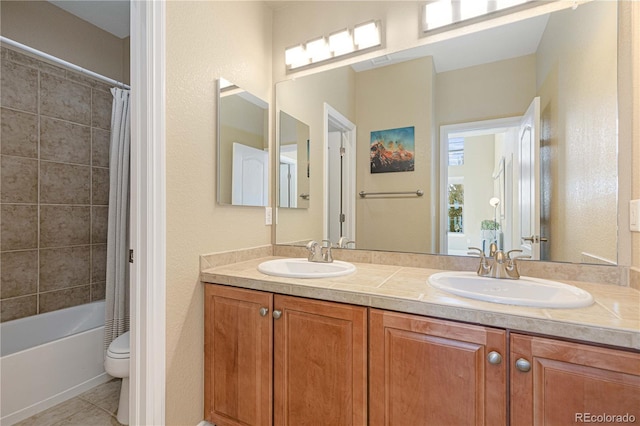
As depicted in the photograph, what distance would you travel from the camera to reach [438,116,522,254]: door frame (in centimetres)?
149

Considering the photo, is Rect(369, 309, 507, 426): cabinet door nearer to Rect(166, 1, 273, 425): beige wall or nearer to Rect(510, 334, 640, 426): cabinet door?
Rect(510, 334, 640, 426): cabinet door

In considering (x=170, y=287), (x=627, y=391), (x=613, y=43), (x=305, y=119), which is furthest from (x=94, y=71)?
(x=627, y=391)

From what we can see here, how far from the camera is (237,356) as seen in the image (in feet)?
4.48

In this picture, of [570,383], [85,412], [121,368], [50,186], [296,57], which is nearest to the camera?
[570,383]

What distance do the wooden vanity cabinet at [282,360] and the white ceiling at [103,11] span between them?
2.35 m

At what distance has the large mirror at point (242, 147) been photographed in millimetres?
1615

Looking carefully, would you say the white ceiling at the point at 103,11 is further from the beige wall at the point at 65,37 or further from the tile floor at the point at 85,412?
the tile floor at the point at 85,412

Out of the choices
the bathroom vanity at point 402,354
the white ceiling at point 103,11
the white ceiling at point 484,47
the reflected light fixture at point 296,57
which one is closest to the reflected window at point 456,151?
the white ceiling at point 484,47

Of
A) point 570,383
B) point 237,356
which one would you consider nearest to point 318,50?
point 237,356

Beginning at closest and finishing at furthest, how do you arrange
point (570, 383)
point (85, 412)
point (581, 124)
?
point (570, 383)
point (581, 124)
point (85, 412)

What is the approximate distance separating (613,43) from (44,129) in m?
3.47

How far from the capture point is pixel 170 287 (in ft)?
4.36

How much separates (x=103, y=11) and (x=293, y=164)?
6.50 feet

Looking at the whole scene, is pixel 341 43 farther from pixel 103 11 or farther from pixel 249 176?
pixel 103 11
